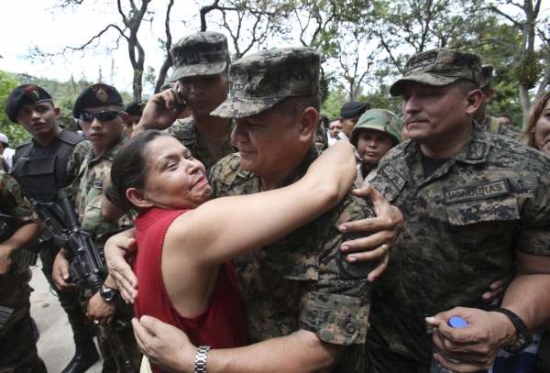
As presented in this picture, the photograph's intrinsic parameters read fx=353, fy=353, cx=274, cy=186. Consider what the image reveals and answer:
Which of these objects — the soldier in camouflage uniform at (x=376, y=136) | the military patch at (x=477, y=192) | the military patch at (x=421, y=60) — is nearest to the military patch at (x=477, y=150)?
the military patch at (x=477, y=192)

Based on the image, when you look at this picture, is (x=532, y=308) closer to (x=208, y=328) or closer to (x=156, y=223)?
(x=208, y=328)

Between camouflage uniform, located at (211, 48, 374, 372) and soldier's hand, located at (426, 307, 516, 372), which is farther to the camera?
soldier's hand, located at (426, 307, 516, 372)

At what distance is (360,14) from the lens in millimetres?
18672

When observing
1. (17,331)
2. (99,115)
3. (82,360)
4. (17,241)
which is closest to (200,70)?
(99,115)

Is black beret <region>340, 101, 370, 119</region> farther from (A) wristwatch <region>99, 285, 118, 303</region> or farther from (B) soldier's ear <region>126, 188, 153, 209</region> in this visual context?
(B) soldier's ear <region>126, 188, 153, 209</region>

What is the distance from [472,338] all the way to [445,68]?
4.36 ft

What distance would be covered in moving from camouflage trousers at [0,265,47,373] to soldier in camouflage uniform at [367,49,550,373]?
8.83 ft

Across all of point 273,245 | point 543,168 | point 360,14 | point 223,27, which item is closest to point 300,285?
point 273,245

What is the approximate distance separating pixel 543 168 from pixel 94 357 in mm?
4186

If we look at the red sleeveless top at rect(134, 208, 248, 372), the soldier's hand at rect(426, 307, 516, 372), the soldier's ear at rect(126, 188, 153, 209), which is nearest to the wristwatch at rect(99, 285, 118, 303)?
the red sleeveless top at rect(134, 208, 248, 372)

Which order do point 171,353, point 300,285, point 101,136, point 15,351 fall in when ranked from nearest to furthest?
1. point 171,353
2. point 300,285
3. point 15,351
4. point 101,136

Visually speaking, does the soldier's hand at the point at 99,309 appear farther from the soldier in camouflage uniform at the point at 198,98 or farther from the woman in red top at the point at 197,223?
the soldier in camouflage uniform at the point at 198,98

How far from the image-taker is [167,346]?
1.22m

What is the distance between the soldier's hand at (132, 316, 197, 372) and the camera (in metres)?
1.20
